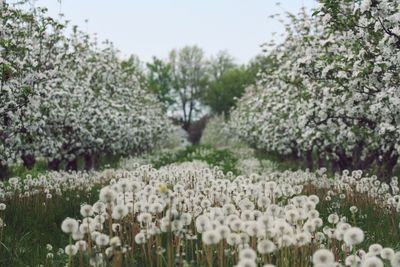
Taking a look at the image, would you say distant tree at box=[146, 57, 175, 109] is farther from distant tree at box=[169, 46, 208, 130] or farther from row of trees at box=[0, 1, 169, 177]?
row of trees at box=[0, 1, 169, 177]

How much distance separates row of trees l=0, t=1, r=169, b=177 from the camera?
10.5m

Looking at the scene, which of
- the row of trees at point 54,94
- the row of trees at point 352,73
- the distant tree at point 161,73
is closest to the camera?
the row of trees at point 352,73

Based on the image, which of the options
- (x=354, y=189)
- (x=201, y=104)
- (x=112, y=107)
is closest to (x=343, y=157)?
(x=354, y=189)

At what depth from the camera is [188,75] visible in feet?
379

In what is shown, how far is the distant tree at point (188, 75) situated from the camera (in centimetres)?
11538

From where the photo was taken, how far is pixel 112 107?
22.8m

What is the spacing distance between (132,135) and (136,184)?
20.8 m

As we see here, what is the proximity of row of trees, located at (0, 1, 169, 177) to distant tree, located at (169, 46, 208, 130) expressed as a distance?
83.6 metres

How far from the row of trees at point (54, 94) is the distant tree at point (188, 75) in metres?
83.6

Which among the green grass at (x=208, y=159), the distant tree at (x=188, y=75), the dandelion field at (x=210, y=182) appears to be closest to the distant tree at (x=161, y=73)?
the distant tree at (x=188, y=75)

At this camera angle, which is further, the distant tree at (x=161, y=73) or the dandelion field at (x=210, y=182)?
the distant tree at (x=161, y=73)

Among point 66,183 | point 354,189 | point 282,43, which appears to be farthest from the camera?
point 282,43

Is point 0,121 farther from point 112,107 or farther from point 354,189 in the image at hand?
point 112,107

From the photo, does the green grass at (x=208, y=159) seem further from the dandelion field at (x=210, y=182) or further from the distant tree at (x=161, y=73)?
the distant tree at (x=161, y=73)
